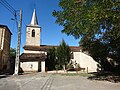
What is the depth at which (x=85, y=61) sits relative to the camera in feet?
147

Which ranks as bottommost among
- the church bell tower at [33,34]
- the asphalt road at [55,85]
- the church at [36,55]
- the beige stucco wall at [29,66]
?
the asphalt road at [55,85]

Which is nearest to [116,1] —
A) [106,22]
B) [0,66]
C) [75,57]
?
[106,22]

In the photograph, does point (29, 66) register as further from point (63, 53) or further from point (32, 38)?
point (32, 38)

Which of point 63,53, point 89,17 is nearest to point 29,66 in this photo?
point 63,53

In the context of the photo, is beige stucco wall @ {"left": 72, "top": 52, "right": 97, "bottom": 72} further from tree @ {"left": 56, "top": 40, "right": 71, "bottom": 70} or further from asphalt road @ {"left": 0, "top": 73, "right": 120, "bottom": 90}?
asphalt road @ {"left": 0, "top": 73, "right": 120, "bottom": 90}

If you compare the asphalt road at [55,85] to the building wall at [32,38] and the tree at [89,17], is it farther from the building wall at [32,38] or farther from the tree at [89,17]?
the building wall at [32,38]

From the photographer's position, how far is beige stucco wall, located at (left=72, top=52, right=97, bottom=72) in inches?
1726

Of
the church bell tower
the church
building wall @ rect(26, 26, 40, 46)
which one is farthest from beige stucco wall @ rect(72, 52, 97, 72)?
the church bell tower

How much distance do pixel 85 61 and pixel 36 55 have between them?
480 inches

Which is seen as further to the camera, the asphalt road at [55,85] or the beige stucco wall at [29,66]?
the beige stucco wall at [29,66]

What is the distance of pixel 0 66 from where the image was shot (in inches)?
1532

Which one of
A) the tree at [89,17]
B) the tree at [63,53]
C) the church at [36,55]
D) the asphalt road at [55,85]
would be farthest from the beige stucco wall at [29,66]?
the tree at [89,17]

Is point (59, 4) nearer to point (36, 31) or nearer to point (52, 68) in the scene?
point (52, 68)

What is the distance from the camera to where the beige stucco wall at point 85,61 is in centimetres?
4384
